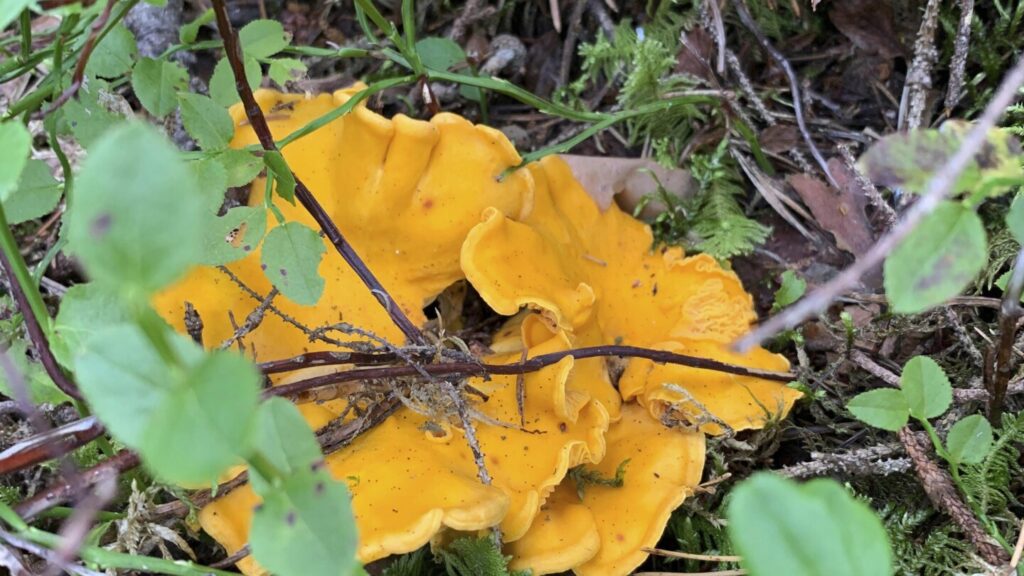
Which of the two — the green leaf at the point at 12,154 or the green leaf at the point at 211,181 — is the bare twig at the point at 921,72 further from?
the green leaf at the point at 12,154

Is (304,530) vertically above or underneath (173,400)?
underneath

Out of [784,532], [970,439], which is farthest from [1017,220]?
[784,532]

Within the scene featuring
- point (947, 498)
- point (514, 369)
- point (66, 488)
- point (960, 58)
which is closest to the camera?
point (66, 488)

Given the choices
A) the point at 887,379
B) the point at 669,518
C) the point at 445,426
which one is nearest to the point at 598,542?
the point at 669,518

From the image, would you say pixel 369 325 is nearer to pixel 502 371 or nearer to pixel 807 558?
pixel 502 371

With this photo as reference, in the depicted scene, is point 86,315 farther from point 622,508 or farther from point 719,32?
point 719,32

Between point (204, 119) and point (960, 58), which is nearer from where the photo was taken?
point (204, 119)

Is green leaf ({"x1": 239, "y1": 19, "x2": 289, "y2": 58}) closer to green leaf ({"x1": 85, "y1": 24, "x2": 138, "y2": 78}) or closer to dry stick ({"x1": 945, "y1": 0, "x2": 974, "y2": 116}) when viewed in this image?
green leaf ({"x1": 85, "y1": 24, "x2": 138, "y2": 78})

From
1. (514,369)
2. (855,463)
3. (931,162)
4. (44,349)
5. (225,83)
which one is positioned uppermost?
(931,162)
